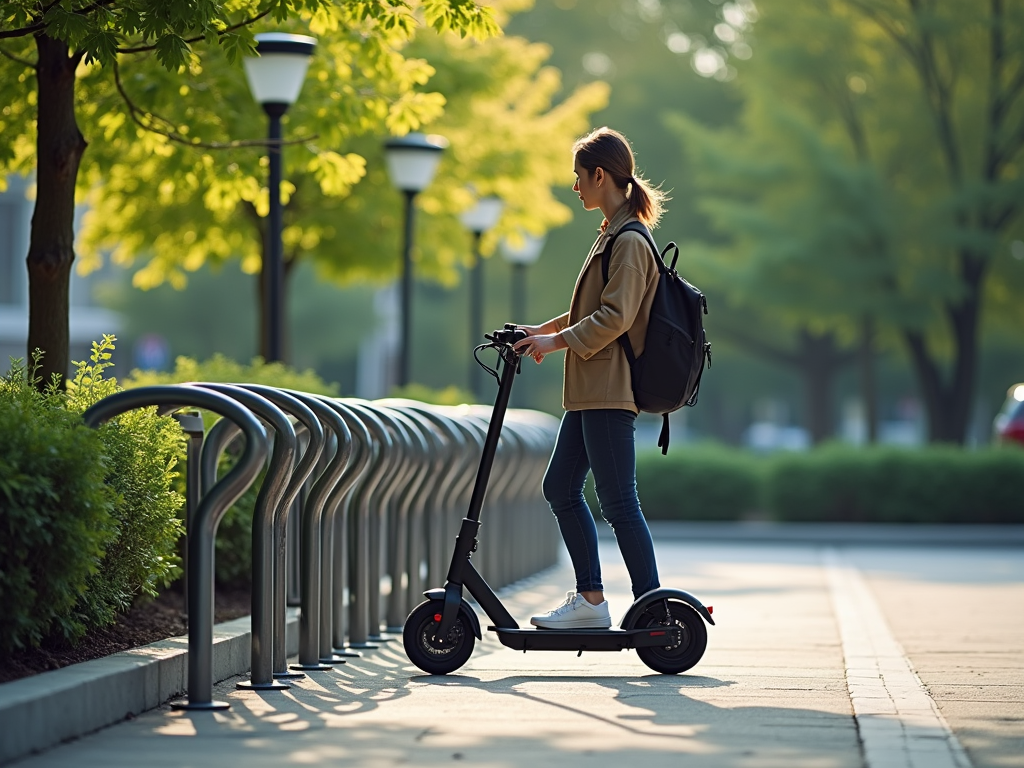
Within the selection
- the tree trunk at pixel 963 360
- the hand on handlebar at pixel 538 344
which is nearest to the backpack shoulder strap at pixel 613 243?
the hand on handlebar at pixel 538 344

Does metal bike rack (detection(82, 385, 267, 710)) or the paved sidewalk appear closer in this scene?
the paved sidewalk

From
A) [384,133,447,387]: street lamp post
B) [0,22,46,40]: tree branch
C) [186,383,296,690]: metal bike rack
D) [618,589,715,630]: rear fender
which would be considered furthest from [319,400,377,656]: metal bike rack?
[384,133,447,387]: street lamp post

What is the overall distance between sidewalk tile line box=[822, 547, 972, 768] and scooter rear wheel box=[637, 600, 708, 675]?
0.58 m

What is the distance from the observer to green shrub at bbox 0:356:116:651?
17.2ft

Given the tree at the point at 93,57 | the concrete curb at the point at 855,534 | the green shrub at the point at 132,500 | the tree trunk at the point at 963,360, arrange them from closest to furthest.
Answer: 1. the green shrub at the point at 132,500
2. the tree at the point at 93,57
3. the concrete curb at the point at 855,534
4. the tree trunk at the point at 963,360

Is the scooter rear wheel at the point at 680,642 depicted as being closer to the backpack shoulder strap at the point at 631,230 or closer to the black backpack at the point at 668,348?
the black backpack at the point at 668,348

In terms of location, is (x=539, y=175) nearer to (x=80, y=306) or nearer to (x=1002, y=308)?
(x=1002, y=308)

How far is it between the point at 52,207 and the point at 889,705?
430 cm

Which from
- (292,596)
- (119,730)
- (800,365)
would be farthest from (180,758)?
(800,365)

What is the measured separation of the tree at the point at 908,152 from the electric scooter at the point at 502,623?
1955 centimetres

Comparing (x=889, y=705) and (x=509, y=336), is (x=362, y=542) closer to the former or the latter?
(x=509, y=336)

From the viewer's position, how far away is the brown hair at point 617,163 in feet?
22.6

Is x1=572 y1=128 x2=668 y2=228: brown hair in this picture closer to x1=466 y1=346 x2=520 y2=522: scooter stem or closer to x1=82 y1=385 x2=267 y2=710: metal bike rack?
x1=466 y1=346 x2=520 y2=522: scooter stem

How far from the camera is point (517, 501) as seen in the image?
1191 centimetres
